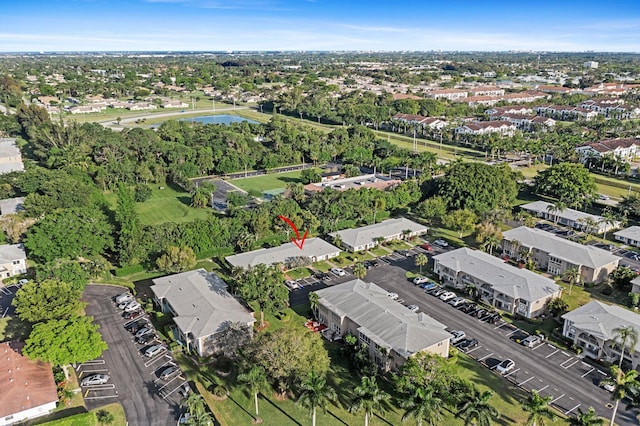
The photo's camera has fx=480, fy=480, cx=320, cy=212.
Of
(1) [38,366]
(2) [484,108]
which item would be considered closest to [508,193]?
(1) [38,366]


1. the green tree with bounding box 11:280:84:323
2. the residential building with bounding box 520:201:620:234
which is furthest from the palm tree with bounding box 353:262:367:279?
the residential building with bounding box 520:201:620:234

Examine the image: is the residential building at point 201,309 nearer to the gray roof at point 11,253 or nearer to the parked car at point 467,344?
the parked car at point 467,344

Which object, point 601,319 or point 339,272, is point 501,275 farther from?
point 339,272

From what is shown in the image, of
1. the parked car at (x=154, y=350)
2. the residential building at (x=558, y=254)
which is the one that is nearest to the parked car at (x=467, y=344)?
the residential building at (x=558, y=254)

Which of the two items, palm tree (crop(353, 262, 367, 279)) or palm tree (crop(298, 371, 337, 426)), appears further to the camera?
palm tree (crop(353, 262, 367, 279))

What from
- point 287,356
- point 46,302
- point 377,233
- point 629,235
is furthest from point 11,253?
point 629,235

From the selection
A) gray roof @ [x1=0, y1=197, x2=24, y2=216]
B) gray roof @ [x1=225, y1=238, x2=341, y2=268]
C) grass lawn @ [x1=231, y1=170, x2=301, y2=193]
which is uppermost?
gray roof @ [x1=0, y1=197, x2=24, y2=216]

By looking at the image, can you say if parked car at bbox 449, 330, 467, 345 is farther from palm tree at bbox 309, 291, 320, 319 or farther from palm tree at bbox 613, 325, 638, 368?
palm tree at bbox 309, 291, 320, 319
